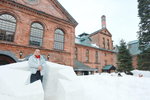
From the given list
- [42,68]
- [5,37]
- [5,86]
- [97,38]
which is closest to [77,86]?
[42,68]

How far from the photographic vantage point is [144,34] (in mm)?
16438

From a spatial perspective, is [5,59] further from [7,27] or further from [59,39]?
[59,39]

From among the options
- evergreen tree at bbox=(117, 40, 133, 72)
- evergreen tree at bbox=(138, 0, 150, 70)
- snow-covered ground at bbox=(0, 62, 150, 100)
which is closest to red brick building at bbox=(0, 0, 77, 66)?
snow-covered ground at bbox=(0, 62, 150, 100)

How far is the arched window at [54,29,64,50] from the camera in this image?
1244cm

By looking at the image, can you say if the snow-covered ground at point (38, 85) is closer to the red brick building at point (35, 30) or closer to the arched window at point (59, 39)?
the red brick building at point (35, 30)

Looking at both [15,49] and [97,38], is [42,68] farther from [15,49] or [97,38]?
[97,38]

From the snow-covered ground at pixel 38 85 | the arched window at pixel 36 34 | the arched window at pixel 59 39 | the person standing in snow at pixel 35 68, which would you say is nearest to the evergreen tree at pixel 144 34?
the arched window at pixel 59 39

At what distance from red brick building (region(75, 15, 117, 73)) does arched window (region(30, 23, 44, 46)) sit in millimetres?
11827

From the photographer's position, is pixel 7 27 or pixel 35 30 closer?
pixel 7 27

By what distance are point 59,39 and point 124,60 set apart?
53.2 ft

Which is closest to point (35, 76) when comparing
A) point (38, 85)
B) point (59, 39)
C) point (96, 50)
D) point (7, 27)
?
point (38, 85)

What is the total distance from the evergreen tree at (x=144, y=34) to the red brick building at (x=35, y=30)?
11.0m

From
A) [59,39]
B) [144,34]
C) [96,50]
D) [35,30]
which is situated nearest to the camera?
[35,30]

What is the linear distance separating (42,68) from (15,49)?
801 centimetres
